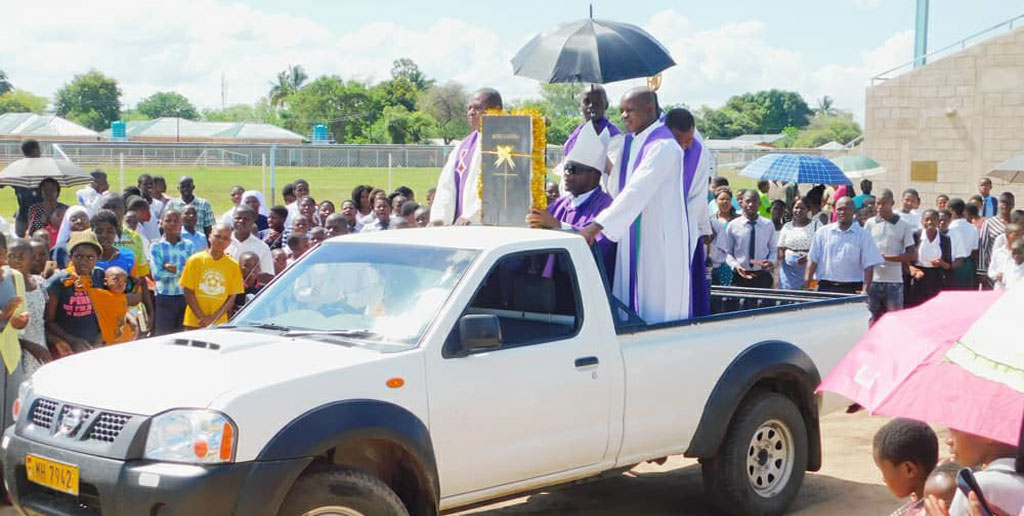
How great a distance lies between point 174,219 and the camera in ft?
32.4

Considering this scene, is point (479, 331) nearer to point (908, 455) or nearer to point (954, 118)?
point (908, 455)

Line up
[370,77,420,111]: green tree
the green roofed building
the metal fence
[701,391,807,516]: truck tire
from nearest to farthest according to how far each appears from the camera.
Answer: [701,391,807,516]: truck tire
the metal fence
the green roofed building
[370,77,420,111]: green tree

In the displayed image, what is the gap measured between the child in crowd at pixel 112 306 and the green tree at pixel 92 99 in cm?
10363

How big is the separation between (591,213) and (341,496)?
3.16m

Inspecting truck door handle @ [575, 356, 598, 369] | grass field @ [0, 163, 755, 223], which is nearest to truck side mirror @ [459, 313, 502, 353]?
truck door handle @ [575, 356, 598, 369]

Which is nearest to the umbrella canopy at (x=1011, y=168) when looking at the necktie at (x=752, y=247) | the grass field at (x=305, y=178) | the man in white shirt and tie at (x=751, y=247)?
the man in white shirt and tie at (x=751, y=247)

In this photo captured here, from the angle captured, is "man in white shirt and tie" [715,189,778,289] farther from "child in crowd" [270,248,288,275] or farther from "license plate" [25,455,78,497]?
"license plate" [25,455,78,497]

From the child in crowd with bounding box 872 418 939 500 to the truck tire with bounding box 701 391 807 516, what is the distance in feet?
10.3

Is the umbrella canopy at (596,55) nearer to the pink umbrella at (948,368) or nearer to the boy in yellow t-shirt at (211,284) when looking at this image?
the boy in yellow t-shirt at (211,284)

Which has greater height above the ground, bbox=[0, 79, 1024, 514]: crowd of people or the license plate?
bbox=[0, 79, 1024, 514]: crowd of people

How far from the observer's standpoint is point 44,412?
17.4ft

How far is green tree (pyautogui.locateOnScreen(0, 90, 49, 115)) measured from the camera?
11091cm

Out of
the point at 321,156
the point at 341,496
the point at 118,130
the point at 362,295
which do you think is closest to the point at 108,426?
the point at 341,496

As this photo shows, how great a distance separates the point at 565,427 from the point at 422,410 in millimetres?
936
